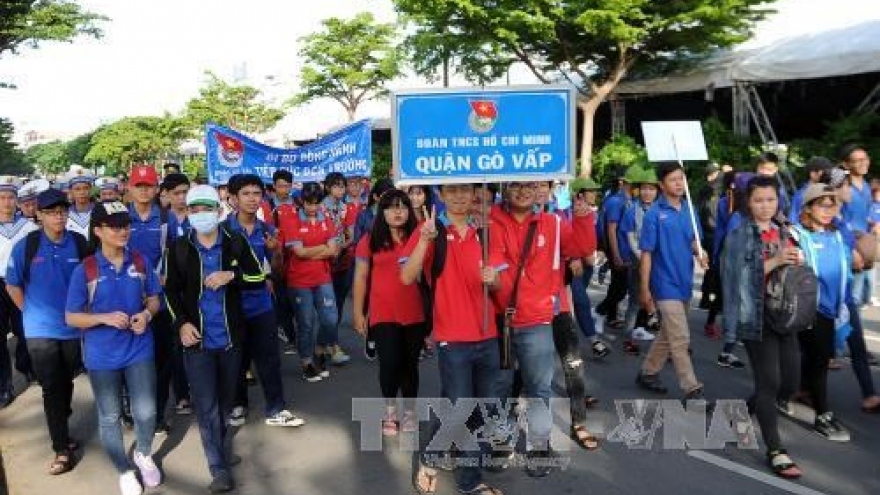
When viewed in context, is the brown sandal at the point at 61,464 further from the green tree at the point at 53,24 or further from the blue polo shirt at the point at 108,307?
the green tree at the point at 53,24

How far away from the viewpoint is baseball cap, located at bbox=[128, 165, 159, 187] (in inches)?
213

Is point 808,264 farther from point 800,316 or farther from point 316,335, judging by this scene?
point 316,335

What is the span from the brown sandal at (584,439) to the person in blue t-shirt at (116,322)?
258 cm

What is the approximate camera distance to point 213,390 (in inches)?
171

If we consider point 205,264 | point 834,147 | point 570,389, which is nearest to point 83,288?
point 205,264

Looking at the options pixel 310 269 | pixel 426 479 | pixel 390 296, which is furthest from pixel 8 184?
pixel 426 479

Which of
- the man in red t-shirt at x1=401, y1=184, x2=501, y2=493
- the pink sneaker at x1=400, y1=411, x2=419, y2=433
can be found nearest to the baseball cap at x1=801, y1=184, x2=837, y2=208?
the man in red t-shirt at x1=401, y1=184, x2=501, y2=493

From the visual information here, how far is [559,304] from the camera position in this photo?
4.66 meters

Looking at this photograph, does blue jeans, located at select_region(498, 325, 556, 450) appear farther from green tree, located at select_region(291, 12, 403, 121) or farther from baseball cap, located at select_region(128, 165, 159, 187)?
green tree, located at select_region(291, 12, 403, 121)

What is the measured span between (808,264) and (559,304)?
1.46 meters

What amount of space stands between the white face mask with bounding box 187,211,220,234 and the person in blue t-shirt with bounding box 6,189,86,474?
1.04 meters

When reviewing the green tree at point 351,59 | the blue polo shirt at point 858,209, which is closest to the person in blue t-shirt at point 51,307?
the blue polo shirt at point 858,209

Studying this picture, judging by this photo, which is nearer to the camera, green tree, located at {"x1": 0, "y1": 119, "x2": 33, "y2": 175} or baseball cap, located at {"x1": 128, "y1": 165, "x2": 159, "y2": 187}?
baseball cap, located at {"x1": 128, "y1": 165, "x2": 159, "y2": 187}

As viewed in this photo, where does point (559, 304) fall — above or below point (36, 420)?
above
